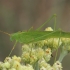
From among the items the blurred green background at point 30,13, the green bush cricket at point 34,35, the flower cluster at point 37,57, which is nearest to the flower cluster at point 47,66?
the flower cluster at point 37,57

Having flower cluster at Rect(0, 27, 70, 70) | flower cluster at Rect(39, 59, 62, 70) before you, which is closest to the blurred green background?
flower cluster at Rect(0, 27, 70, 70)

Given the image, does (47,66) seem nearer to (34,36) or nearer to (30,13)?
(34,36)

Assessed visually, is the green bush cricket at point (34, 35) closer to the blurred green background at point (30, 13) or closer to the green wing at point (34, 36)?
the green wing at point (34, 36)

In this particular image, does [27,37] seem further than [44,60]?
Yes

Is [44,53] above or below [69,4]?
below

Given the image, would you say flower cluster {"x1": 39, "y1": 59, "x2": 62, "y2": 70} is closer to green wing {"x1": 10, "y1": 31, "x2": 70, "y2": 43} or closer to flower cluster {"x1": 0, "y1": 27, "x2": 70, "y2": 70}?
flower cluster {"x1": 0, "y1": 27, "x2": 70, "y2": 70}

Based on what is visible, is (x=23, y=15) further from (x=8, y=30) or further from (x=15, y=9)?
(x=8, y=30)

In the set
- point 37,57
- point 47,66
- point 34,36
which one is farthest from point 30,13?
point 47,66

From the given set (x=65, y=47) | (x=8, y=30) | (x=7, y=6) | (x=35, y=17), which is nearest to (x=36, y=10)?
(x=35, y=17)
